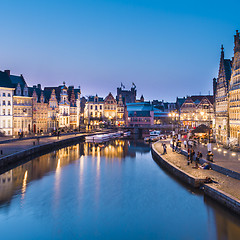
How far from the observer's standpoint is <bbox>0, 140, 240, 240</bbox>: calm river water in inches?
715

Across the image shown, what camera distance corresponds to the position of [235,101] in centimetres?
4081

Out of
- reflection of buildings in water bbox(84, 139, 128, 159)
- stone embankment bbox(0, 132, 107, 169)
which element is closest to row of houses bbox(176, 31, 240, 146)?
reflection of buildings in water bbox(84, 139, 128, 159)

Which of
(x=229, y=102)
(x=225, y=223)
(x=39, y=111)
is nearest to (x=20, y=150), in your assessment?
(x=225, y=223)

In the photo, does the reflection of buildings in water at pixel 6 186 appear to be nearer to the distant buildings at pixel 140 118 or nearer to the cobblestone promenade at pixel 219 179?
the cobblestone promenade at pixel 219 179

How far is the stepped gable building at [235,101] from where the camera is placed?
39600mm

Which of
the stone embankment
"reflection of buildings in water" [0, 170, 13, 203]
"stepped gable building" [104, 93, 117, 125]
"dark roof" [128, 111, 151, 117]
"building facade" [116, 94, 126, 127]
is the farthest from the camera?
"building facade" [116, 94, 126, 127]

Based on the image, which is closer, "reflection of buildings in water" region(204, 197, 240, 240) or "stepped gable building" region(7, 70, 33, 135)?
"reflection of buildings in water" region(204, 197, 240, 240)

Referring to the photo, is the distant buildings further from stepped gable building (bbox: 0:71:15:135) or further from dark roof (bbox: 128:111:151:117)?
stepped gable building (bbox: 0:71:15:135)

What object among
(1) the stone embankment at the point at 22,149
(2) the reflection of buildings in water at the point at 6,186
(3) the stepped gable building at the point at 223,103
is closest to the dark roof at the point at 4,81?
(1) the stone embankment at the point at 22,149

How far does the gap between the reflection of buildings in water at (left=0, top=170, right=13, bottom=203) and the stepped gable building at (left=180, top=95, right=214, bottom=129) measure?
85.2 meters

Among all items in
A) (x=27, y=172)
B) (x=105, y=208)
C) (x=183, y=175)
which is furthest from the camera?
(x=27, y=172)

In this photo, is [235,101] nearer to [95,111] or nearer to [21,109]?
[21,109]

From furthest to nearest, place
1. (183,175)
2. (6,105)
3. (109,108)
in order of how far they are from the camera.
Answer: (109,108) → (6,105) → (183,175)

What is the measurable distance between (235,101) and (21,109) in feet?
173
